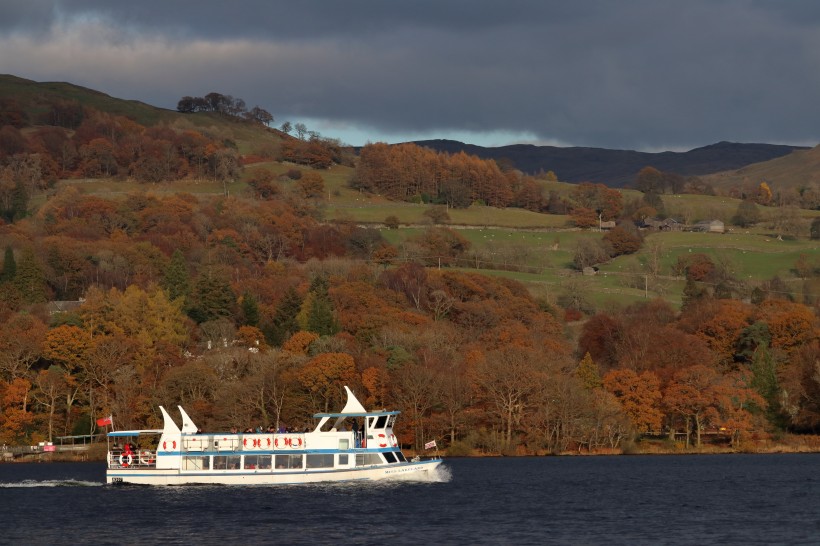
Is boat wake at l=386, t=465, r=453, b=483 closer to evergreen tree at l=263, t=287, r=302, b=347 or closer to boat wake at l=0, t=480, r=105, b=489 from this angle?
boat wake at l=0, t=480, r=105, b=489

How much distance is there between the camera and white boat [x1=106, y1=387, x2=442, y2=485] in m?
90.6

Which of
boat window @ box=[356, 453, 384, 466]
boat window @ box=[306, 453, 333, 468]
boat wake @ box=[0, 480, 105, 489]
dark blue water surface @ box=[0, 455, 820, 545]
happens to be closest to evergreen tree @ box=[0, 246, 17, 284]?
dark blue water surface @ box=[0, 455, 820, 545]

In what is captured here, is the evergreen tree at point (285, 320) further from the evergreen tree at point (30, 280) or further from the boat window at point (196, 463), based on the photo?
the boat window at point (196, 463)

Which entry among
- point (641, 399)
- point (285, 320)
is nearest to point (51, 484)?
point (641, 399)

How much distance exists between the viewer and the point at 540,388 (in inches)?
4931

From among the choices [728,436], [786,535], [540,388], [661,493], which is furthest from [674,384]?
[786,535]

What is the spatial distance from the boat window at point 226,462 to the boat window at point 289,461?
291 cm

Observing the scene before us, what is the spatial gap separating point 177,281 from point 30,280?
2259 centimetres

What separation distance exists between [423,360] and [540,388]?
19.4m

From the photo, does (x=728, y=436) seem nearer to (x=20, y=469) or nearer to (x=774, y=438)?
(x=774, y=438)

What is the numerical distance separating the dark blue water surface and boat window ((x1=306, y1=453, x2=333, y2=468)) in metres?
1.57

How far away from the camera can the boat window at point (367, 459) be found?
298ft

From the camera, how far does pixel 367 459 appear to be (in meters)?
90.8

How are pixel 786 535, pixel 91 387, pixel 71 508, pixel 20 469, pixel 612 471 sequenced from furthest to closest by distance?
pixel 91 387
pixel 20 469
pixel 612 471
pixel 71 508
pixel 786 535
